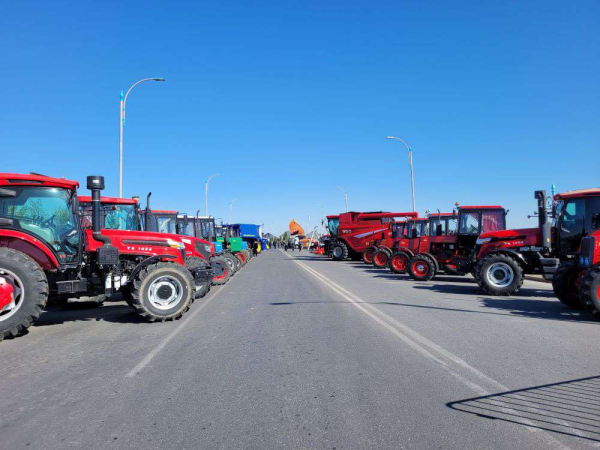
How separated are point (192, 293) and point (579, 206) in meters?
9.13

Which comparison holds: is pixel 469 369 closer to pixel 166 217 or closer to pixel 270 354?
pixel 270 354

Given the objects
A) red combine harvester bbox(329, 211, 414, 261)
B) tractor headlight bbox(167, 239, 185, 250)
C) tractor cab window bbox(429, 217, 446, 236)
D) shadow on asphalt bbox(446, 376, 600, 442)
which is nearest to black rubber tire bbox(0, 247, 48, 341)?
tractor headlight bbox(167, 239, 185, 250)

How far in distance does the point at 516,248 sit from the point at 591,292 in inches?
186

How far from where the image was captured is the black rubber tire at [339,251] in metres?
32.2

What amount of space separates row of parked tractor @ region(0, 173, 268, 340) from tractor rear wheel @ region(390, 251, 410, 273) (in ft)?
38.3

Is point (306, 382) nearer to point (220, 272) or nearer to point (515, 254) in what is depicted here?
point (515, 254)

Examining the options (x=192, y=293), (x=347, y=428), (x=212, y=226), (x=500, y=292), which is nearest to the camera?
(x=347, y=428)

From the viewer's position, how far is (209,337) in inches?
292

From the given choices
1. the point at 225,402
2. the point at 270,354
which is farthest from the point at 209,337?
the point at 225,402

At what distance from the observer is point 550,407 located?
423 centimetres

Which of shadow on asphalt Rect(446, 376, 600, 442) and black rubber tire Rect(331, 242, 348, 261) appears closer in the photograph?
shadow on asphalt Rect(446, 376, 600, 442)

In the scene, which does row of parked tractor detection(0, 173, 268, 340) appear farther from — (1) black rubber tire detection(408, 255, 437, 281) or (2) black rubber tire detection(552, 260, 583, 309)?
(1) black rubber tire detection(408, 255, 437, 281)

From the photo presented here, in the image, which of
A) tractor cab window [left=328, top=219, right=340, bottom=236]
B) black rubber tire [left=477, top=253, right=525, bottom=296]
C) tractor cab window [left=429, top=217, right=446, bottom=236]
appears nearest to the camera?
black rubber tire [left=477, top=253, right=525, bottom=296]

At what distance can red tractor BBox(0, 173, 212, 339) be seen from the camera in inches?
291
